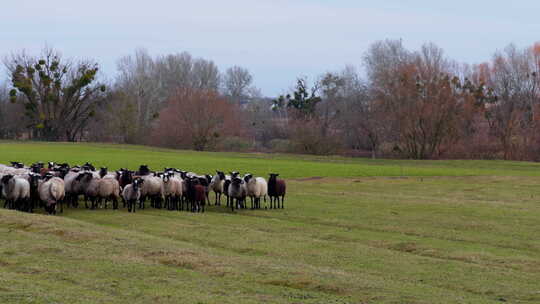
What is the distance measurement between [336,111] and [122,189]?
8071cm

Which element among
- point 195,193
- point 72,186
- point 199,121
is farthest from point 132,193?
point 199,121

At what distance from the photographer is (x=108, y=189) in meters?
26.7

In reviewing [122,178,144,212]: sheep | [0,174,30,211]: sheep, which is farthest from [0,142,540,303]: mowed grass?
[0,174,30,211]: sheep

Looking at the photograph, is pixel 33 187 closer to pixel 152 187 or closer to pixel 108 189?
pixel 108 189

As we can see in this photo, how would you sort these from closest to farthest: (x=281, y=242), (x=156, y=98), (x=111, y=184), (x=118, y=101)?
(x=281, y=242) < (x=111, y=184) < (x=118, y=101) < (x=156, y=98)

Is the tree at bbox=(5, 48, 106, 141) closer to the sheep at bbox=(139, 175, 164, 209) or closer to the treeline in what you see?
the treeline

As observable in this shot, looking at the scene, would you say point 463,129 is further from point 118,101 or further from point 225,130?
point 118,101

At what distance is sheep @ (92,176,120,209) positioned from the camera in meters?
26.6

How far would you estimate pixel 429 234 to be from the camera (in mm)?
21516

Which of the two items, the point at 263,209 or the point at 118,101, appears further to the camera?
the point at 118,101

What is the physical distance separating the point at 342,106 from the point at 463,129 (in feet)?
90.0

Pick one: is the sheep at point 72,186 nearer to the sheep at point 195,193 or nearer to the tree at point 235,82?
the sheep at point 195,193

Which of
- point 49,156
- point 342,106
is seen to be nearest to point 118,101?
point 342,106

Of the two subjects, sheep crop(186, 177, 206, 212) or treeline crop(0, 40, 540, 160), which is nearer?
sheep crop(186, 177, 206, 212)
